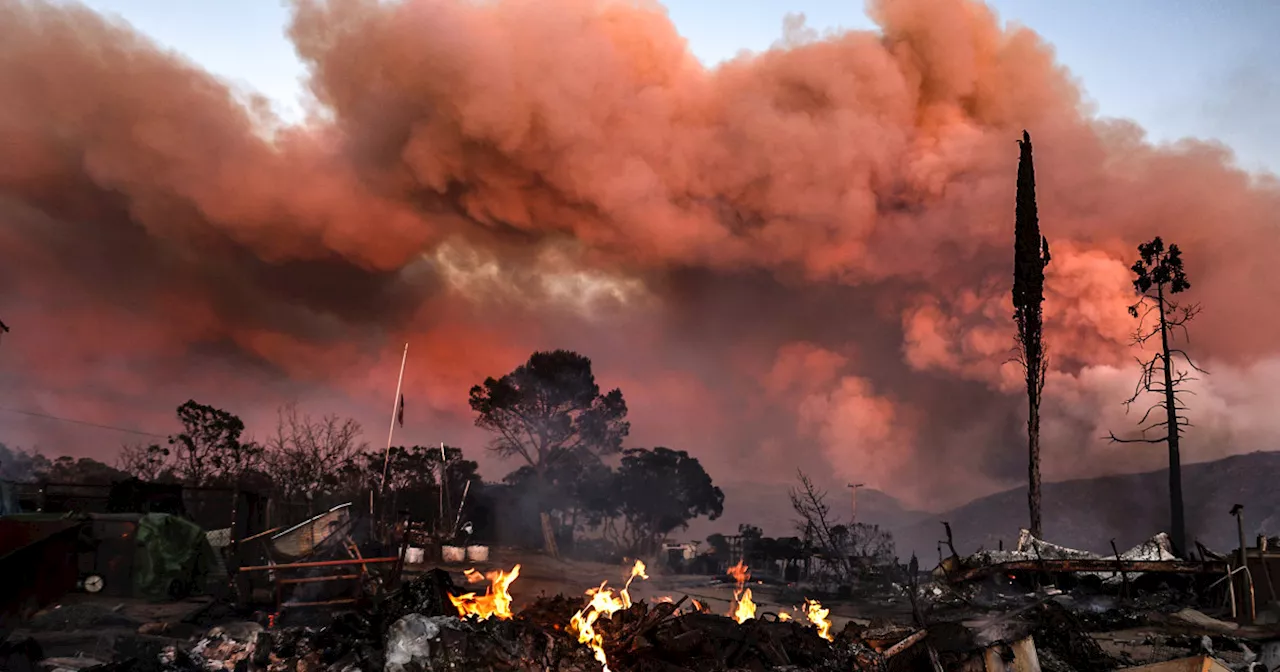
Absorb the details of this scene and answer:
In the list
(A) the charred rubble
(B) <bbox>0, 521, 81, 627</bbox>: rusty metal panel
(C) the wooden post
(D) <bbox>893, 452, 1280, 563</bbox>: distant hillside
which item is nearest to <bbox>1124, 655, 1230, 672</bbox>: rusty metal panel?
(A) the charred rubble

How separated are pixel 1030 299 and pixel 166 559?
29.8 m

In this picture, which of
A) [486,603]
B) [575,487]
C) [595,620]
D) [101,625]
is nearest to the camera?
[595,620]

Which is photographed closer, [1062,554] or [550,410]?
[1062,554]

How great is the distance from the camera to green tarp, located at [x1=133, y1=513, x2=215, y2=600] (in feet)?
56.5

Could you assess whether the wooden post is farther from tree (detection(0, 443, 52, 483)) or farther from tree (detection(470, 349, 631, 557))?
tree (detection(0, 443, 52, 483))

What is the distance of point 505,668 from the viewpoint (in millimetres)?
10055

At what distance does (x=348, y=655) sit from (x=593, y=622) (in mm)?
3560

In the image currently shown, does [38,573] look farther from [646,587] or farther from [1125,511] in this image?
[1125,511]

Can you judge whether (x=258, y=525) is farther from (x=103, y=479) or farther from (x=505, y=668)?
(x=103, y=479)

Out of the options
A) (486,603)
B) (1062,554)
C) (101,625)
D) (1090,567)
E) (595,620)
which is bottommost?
(101,625)

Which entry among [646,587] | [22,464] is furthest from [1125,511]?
[22,464]

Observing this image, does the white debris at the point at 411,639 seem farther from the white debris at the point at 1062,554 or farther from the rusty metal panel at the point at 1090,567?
the white debris at the point at 1062,554

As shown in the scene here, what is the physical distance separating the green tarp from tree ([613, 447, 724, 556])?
93.6 ft

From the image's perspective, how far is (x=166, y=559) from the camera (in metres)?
17.5
